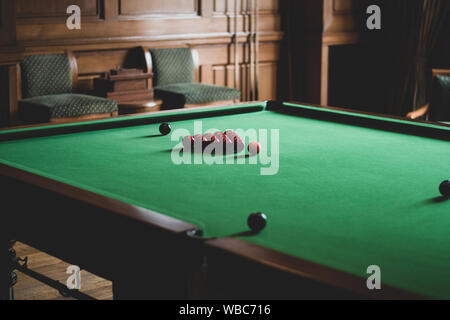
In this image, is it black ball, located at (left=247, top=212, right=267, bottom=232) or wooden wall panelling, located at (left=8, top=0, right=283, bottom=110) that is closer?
black ball, located at (left=247, top=212, right=267, bottom=232)

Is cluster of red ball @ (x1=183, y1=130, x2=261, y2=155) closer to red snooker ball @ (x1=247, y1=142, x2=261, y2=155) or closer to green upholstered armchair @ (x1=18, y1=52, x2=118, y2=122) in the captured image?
red snooker ball @ (x1=247, y1=142, x2=261, y2=155)

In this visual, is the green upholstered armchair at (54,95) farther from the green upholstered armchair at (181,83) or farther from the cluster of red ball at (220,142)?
the cluster of red ball at (220,142)

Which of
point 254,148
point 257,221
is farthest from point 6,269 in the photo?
point 257,221

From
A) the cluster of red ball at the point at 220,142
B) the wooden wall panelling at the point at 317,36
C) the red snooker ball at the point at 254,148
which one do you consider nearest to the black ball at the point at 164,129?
the cluster of red ball at the point at 220,142

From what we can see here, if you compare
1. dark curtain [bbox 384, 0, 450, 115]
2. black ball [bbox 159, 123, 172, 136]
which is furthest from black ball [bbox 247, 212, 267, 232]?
dark curtain [bbox 384, 0, 450, 115]

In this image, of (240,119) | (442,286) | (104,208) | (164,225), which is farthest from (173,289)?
(240,119)

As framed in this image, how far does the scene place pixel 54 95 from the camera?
5312 millimetres

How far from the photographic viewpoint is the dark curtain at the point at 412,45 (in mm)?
6289

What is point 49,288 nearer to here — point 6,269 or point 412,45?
point 6,269

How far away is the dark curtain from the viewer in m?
6.29

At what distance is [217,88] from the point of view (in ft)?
19.5

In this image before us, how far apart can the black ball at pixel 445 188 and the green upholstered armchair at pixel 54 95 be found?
342cm

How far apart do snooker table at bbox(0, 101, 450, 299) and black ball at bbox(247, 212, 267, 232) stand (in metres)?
0.02
